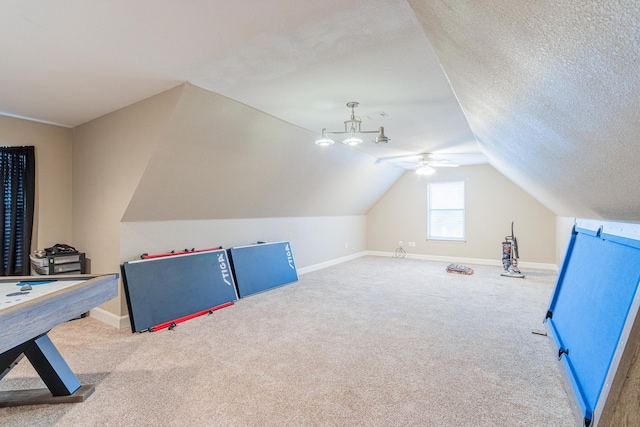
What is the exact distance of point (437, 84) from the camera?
282 centimetres

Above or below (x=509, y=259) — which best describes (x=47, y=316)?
above

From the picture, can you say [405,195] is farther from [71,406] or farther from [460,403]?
[71,406]

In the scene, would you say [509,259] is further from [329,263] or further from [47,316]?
[47,316]

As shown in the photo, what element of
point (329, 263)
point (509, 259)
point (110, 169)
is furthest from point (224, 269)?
point (509, 259)

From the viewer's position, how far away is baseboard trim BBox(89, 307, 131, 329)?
3539 millimetres

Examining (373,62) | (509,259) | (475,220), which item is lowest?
(509,259)

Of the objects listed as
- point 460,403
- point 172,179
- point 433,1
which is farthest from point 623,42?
point 172,179

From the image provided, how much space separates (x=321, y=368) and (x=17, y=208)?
409cm

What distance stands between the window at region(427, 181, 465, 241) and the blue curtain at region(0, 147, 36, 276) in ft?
Result: 25.1

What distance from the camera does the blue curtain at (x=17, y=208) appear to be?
3711mm

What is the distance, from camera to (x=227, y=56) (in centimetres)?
233

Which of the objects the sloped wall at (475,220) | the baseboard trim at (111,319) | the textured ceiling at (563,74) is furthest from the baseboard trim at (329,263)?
the textured ceiling at (563,74)

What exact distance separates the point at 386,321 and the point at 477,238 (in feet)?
15.9

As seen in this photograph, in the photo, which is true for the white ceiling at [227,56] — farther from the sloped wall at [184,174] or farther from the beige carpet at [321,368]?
the beige carpet at [321,368]
